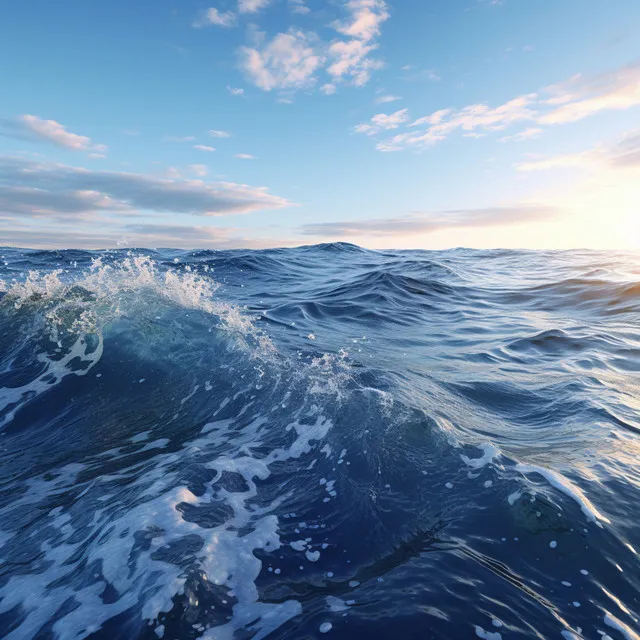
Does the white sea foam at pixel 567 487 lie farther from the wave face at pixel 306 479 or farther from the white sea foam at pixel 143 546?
the white sea foam at pixel 143 546

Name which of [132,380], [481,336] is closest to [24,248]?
[132,380]

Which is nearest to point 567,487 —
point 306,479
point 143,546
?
point 306,479

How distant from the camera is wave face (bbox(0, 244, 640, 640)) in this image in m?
2.56

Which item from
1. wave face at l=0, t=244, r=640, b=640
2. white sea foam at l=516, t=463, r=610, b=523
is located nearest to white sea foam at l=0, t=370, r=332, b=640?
wave face at l=0, t=244, r=640, b=640

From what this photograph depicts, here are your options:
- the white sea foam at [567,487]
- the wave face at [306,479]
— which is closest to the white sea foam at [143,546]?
the wave face at [306,479]

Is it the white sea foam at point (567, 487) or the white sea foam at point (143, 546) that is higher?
the white sea foam at point (567, 487)

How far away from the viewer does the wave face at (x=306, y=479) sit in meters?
2.56

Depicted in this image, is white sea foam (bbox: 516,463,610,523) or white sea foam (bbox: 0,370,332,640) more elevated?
white sea foam (bbox: 516,463,610,523)

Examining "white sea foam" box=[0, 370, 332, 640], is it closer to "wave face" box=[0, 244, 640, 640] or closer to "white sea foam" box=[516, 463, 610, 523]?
"wave face" box=[0, 244, 640, 640]

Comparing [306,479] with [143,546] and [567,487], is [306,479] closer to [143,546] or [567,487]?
[143,546]

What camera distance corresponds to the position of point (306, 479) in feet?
13.8

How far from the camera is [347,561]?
2973 millimetres

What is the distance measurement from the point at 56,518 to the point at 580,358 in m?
8.60

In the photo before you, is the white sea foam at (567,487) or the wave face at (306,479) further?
the white sea foam at (567,487)
